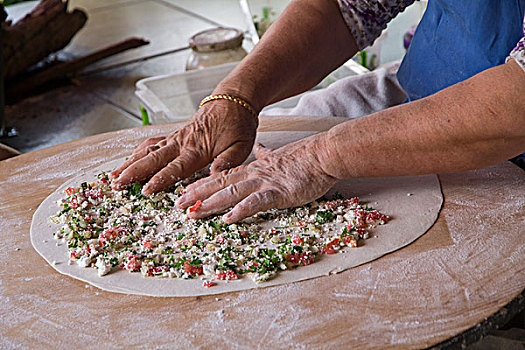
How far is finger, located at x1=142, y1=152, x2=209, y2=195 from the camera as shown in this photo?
1.38 meters

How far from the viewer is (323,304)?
989 millimetres

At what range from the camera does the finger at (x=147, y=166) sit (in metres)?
1.42

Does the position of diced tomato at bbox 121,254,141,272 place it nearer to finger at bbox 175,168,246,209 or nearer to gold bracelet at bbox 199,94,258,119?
finger at bbox 175,168,246,209

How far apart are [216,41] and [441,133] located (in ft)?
8.03

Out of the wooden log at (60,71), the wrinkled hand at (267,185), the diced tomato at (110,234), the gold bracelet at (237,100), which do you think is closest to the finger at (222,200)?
the wrinkled hand at (267,185)

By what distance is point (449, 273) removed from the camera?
1.04 metres

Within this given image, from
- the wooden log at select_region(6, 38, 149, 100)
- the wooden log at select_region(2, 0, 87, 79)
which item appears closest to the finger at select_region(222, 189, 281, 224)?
the wooden log at select_region(2, 0, 87, 79)

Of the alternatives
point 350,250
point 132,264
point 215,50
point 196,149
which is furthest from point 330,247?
point 215,50

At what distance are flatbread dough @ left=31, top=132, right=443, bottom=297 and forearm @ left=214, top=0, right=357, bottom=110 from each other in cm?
42

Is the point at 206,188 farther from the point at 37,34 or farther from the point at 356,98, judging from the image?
the point at 37,34

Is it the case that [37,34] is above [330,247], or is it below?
below

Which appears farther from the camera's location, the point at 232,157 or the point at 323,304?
the point at 232,157

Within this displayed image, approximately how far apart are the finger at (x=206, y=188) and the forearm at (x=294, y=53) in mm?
351

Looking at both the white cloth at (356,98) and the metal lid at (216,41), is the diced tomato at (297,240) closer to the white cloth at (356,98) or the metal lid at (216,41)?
the white cloth at (356,98)
